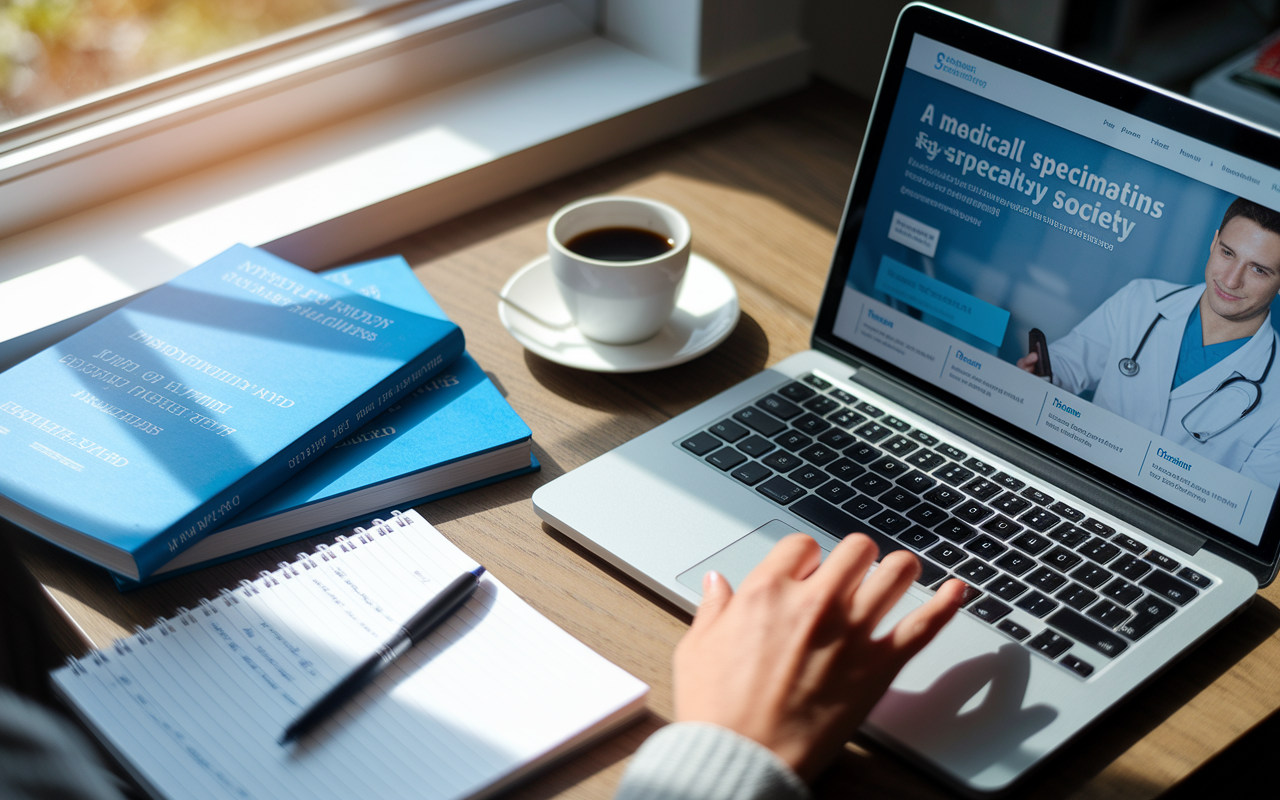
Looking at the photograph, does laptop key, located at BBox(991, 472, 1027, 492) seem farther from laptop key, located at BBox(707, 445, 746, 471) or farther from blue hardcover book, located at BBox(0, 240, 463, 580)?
blue hardcover book, located at BBox(0, 240, 463, 580)

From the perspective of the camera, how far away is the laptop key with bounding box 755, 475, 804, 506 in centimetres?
80

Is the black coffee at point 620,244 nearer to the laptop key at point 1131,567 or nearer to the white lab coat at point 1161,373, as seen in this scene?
the white lab coat at point 1161,373

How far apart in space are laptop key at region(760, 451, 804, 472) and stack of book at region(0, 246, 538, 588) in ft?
0.66

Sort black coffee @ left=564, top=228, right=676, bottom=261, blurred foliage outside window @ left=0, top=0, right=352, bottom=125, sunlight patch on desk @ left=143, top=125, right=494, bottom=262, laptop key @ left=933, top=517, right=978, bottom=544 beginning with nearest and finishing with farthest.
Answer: laptop key @ left=933, top=517, right=978, bottom=544 → black coffee @ left=564, top=228, right=676, bottom=261 → sunlight patch on desk @ left=143, top=125, right=494, bottom=262 → blurred foliage outside window @ left=0, top=0, right=352, bottom=125

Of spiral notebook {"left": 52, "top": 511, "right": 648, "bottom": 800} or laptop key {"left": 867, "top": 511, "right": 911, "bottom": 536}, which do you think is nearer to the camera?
spiral notebook {"left": 52, "top": 511, "right": 648, "bottom": 800}

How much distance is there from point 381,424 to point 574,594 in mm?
234

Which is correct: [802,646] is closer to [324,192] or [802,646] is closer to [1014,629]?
[1014,629]

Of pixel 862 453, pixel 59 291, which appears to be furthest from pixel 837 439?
pixel 59 291

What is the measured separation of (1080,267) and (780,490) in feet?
0.95

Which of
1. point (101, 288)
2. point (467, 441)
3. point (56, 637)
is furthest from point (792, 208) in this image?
point (56, 637)

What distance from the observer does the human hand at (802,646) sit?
1.95ft

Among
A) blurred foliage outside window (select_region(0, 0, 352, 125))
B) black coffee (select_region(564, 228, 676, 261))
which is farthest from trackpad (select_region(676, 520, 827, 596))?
blurred foliage outside window (select_region(0, 0, 352, 125))

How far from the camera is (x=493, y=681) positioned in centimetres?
64

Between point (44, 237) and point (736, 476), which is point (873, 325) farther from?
point (44, 237)
